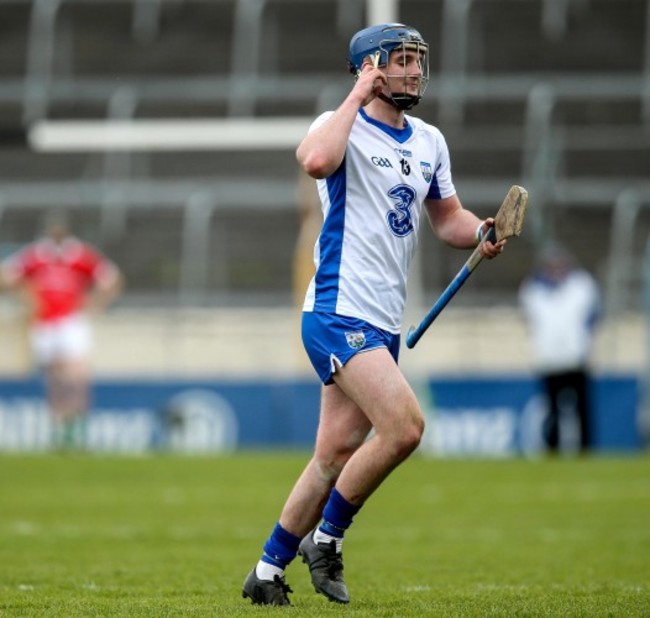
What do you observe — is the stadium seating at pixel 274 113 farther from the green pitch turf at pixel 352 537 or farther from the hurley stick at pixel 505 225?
the hurley stick at pixel 505 225

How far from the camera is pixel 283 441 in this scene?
19453 mm

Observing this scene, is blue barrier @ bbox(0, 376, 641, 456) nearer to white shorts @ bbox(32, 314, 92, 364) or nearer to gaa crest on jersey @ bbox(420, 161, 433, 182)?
white shorts @ bbox(32, 314, 92, 364)

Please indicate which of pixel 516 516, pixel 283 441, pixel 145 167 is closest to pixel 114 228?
pixel 145 167

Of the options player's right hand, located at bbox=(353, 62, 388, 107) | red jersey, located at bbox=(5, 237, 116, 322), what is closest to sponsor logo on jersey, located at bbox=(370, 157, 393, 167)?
player's right hand, located at bbox=(353, 62, 388, 107)

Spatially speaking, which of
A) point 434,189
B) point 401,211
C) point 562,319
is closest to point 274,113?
point 562,319

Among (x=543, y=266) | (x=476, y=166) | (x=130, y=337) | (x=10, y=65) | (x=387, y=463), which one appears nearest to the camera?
(x=387, y=463)

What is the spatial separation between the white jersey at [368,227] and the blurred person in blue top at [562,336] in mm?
11996

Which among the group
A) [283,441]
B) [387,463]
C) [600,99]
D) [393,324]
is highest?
[600,99]

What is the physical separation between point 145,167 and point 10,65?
3.81 meters

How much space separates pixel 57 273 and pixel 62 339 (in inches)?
33.8

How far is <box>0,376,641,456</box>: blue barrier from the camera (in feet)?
61.8

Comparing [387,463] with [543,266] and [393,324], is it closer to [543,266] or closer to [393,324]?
[393,324]

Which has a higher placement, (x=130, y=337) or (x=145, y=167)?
(x=145, y=167)

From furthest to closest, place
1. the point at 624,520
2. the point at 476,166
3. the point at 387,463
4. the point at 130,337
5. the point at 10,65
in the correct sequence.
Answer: the point at 10,65, the point at 476,166, the point at 130,337, the point at 624,520, the point at 387,463
